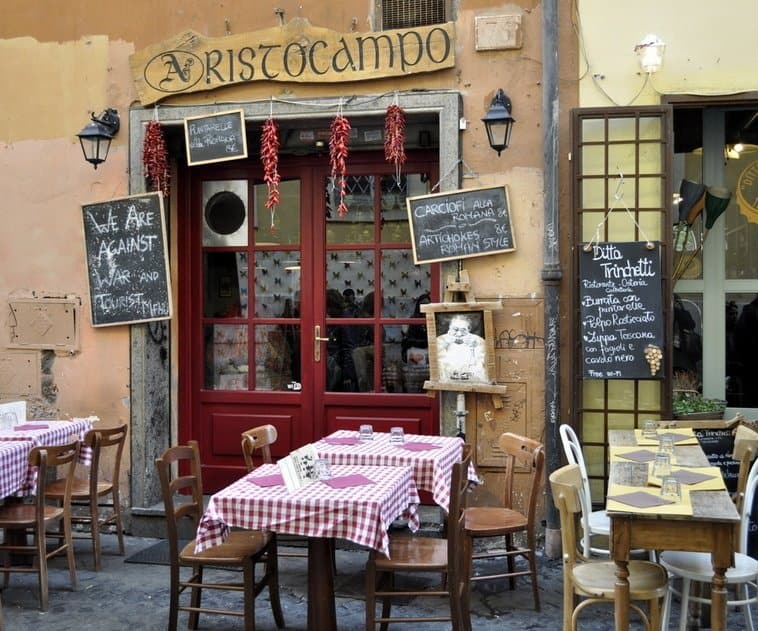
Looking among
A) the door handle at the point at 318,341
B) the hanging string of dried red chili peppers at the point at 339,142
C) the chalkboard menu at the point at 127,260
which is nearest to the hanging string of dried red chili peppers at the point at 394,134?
the hanging string of dried red chili peppers at the point at 339,142

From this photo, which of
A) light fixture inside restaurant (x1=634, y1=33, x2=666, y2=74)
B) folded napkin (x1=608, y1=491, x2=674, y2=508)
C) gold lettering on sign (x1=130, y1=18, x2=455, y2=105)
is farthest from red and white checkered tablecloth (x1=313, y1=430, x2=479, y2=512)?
light fixture inside restaurant (x1=634, y1=33, x2=666, y2=74)

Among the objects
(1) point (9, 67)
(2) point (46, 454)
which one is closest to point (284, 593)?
(2) point (46, 454)

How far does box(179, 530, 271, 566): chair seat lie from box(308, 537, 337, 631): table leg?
0.37m

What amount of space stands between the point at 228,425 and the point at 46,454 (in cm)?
222

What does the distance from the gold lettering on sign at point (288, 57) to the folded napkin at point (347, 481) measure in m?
3.29

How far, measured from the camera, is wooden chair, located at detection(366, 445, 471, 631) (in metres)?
4.59

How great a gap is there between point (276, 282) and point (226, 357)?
0.78 m

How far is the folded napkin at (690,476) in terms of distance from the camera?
14.2ft

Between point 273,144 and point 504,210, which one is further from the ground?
point 273,144

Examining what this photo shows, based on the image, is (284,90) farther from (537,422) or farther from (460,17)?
(537,422)

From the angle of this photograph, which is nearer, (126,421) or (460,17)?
(460,17)

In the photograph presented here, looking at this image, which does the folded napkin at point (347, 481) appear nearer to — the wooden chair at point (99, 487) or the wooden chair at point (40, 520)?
the wooden chair at point (40, 520)

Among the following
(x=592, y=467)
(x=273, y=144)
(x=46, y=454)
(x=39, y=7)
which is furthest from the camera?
(x=39, y=7)

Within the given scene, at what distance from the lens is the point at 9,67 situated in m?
7.52
